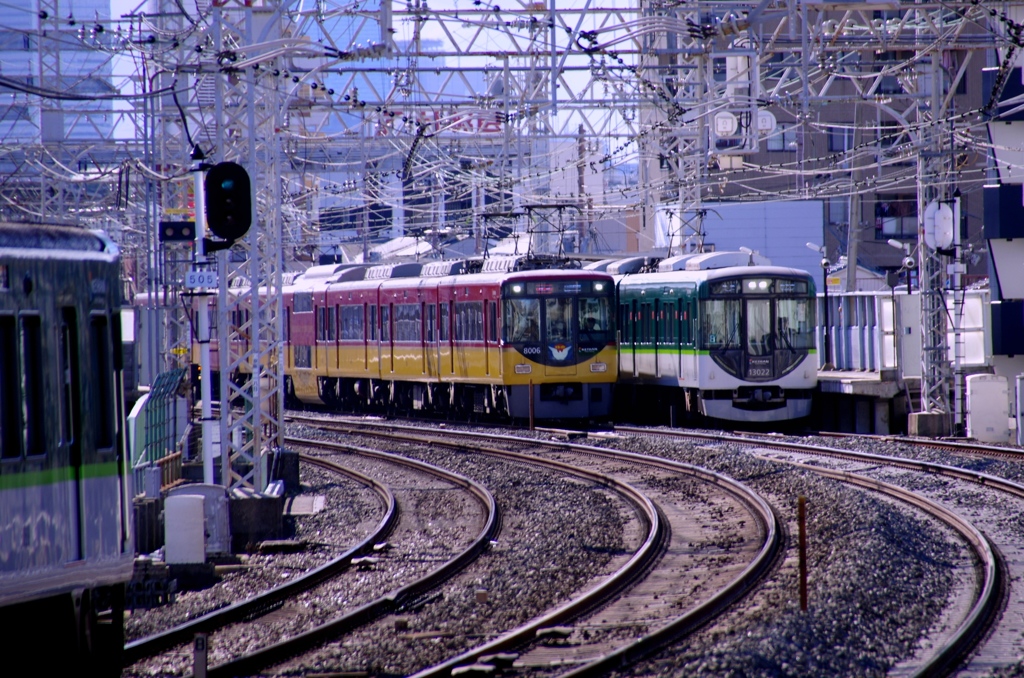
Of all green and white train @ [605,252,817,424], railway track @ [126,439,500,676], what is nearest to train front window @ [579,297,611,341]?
green and white train @ [605,252,817,424]

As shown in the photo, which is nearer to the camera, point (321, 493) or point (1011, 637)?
point (1011, 637)

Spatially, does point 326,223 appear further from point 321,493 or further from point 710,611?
point 710,611

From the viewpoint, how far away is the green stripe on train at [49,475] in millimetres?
6633

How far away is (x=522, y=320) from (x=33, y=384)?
57.7ft

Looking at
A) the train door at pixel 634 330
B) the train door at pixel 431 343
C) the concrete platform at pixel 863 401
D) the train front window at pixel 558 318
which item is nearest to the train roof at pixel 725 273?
the train door at pixel 634 330

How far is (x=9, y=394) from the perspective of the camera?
21.9 feet

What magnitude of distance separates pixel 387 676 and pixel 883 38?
15.1 metres

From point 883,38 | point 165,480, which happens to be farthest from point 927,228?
point 165,480

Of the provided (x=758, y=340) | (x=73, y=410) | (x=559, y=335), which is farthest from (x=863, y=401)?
(x=73, y=410)

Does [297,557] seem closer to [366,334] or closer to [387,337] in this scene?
[387,337]

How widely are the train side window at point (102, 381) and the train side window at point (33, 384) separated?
506mm

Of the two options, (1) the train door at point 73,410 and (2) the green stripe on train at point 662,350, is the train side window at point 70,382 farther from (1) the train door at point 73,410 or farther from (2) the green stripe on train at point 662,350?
(2) the green stripe on train at point 662,350

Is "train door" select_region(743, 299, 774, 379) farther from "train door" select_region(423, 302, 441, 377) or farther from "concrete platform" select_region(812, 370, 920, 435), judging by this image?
"train door" select_region(423, 302, 441, 377)

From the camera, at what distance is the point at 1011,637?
8562mm
